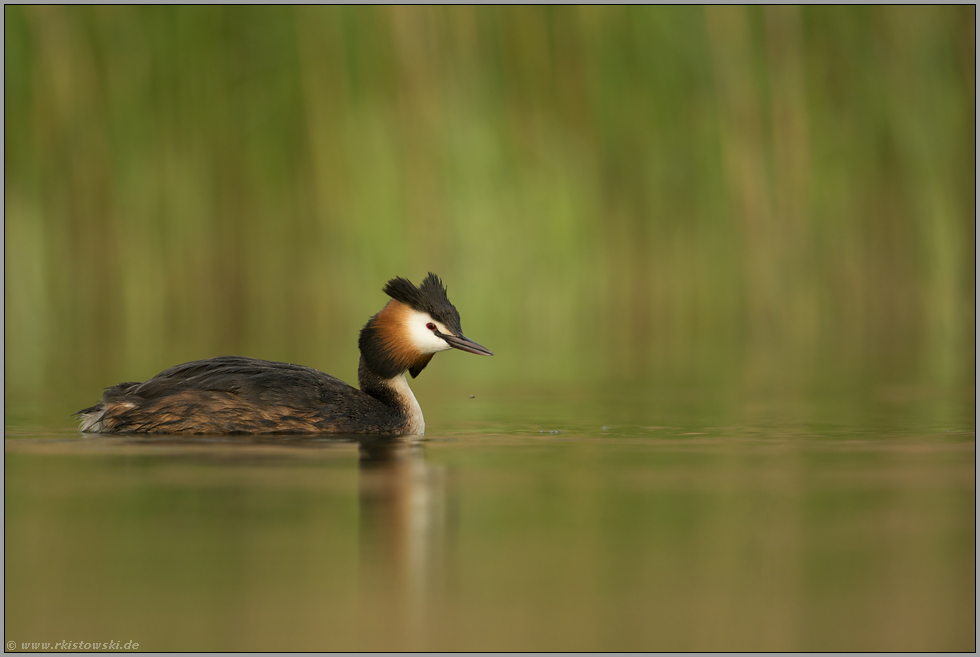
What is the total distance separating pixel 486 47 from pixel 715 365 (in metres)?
5.44

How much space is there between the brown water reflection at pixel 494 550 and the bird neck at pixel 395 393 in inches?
37.5

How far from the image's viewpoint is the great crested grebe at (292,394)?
6.02 m

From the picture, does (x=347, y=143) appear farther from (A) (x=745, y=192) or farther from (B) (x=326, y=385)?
(B) (x=326, y=385)

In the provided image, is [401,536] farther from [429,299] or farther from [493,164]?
[493,164]

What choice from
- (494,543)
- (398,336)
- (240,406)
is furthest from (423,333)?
(494,543)

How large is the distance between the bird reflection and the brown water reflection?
0.03ft

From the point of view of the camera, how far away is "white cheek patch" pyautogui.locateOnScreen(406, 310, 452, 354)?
6.41 meters

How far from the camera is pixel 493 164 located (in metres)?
13.7

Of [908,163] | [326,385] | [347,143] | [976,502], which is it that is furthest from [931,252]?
[976,502]

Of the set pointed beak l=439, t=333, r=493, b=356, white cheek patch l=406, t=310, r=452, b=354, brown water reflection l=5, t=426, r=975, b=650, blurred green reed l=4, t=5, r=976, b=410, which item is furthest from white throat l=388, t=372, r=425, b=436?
blurred green reed l=4, t=5, r=976, b=410

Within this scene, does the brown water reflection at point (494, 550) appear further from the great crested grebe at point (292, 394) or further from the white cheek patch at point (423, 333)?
the white cheek patch at point (423, 333)

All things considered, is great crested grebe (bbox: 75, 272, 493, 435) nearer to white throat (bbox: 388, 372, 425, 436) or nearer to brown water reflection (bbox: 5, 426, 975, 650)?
white throat (bbox: 388, 372, 425, 436)

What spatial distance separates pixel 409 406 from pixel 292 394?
0.55m

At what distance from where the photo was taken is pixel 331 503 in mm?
4102
